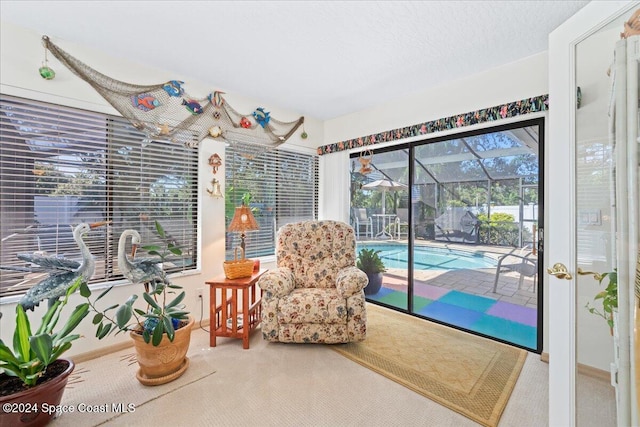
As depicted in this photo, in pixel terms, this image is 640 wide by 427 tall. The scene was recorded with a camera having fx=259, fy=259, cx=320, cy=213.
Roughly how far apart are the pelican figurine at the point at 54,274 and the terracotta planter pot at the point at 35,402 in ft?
1.44


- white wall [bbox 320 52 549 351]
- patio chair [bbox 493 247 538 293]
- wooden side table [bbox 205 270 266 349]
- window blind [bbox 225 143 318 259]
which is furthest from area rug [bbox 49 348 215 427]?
patio chair [bbox 493 247 538 293]

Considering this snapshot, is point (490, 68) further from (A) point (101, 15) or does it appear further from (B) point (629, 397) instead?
(A) point (101, 15)

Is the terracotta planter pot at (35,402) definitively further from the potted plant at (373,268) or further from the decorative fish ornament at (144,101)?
the potted plant at (373,268)

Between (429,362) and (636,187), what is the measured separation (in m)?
1.66

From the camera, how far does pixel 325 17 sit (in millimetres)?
1692

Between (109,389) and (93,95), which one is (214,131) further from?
(109,389)

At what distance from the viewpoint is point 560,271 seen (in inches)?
45.2

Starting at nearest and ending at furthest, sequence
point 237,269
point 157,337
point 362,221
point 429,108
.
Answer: point 157,337
point 237,269
point 429,108
point 362,221

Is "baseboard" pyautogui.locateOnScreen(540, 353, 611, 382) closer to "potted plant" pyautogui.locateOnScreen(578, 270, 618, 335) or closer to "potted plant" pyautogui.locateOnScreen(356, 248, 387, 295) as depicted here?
"potted plant" pyautogui.locateOnScreen(578, 270, 618, 335)

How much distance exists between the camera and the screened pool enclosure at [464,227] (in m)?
2.22

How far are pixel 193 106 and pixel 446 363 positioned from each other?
10.3ft

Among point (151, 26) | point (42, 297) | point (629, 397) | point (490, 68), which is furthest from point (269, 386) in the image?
point (490, 68)

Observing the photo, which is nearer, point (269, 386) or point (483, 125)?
point (269, 386)

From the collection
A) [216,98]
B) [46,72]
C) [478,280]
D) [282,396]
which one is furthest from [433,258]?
[46,72]
